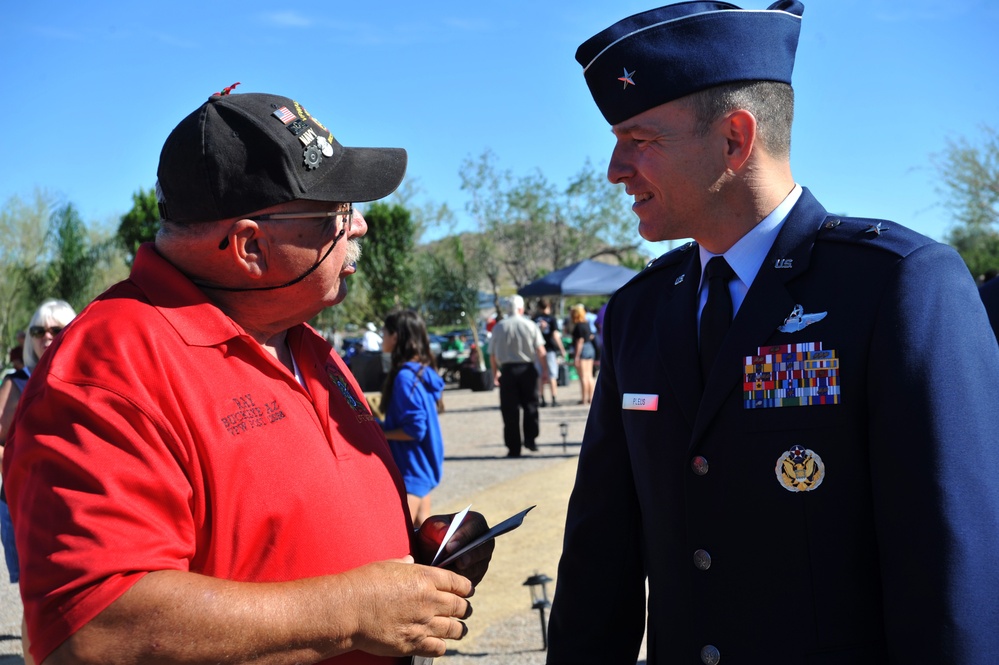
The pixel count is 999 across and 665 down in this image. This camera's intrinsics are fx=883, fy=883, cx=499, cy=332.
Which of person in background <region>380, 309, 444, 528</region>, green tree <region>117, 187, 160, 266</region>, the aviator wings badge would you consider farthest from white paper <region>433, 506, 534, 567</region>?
green tree <region>117, 187, 160, 266</region>

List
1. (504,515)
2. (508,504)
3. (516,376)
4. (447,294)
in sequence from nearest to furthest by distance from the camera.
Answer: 1. (504,515)
2. (508,504)
3. (516,376)
4. (447,294)

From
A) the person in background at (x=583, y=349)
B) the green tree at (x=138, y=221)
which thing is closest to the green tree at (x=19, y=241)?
the green tree at (x=138, y=221)

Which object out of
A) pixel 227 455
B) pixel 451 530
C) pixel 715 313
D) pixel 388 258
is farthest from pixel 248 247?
pixel 388 258

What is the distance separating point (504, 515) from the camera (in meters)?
7.95

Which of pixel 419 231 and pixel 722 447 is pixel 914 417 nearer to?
pixel 722 447

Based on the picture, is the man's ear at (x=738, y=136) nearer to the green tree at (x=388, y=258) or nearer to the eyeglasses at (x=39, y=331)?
the eyeglasses at (x=39, y=331)

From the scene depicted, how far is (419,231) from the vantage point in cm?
4312


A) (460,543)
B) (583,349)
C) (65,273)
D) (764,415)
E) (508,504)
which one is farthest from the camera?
(65,273)

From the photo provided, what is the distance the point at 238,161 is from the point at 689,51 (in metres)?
1.07

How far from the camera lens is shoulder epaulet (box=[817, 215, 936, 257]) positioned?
6.01 feet

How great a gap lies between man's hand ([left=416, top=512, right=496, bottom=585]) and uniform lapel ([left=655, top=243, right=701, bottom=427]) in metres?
0.64

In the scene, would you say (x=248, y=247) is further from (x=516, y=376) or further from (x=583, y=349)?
(x=583, y=349)

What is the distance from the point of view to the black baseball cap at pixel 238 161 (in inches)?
78.3

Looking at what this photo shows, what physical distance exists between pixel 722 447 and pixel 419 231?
41.7m
